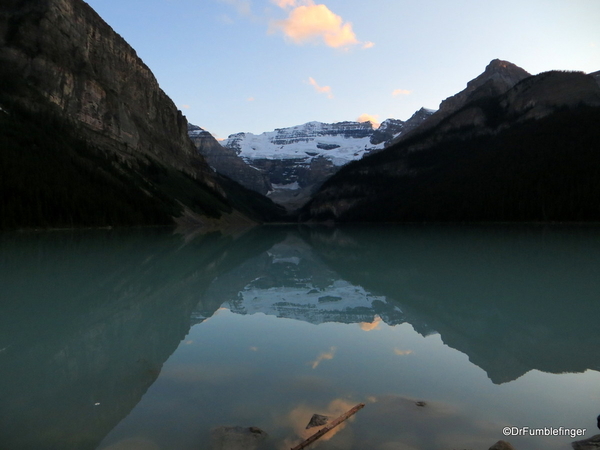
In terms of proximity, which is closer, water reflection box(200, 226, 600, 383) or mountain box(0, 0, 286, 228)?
water reflection box(200, 226, 600, 383)

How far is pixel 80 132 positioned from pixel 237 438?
4302 inches

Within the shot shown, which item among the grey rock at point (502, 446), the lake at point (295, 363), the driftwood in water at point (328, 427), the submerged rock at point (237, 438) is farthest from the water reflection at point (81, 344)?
the grey rock at point (502, 446)

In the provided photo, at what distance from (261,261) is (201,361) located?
23.2 metres

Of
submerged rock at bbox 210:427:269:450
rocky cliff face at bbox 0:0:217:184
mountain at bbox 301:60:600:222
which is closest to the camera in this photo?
submerged rock at bbox 210:427:269:450

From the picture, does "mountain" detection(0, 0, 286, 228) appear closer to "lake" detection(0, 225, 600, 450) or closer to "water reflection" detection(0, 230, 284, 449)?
"water reflection" detection(0, 230, 284, 449)

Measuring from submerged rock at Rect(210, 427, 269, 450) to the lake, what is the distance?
0.12 m

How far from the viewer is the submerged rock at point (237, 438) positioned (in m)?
5.57

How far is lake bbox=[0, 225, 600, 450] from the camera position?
19.9 ft

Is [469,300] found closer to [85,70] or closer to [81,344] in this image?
[81,344]

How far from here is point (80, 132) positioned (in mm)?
99062

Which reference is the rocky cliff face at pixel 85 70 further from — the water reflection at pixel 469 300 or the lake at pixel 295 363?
the lake at pixel 295 363

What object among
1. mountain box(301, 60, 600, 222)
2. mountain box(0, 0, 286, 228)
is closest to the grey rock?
mountain box(0, 0, 286, 228)

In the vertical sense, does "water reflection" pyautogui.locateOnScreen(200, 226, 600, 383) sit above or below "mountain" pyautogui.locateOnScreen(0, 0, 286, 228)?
below

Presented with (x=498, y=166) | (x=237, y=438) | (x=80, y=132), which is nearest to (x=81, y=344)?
(x=237, y=438)
